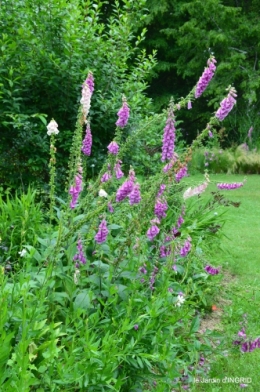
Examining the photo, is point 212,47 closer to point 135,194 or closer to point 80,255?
point 135,194

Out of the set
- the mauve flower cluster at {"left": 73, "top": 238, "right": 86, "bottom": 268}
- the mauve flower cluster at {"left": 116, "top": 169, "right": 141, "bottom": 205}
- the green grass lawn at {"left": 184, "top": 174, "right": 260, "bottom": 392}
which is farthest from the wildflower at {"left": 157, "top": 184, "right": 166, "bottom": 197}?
the green grass lawn at {"left": 184, "top": 174, "right": 260, "bottom": 392}

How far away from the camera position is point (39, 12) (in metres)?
5.48

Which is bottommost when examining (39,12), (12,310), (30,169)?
(30,169)

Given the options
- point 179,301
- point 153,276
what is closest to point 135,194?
point 153,276

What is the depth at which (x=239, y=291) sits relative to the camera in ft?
14.5

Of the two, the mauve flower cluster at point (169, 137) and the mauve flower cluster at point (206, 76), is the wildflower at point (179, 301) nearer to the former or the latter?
the mauve flower cluster at point (169, 137)

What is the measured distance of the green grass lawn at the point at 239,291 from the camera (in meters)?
3.56

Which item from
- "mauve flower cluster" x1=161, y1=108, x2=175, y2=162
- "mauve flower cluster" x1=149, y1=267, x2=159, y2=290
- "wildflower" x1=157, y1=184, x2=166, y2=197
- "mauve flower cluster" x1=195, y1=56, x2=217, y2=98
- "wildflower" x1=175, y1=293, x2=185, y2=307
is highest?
"mauve flower cluster" x1=195, y1=56, x2=217, y2=98

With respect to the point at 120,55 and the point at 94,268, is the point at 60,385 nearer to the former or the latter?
the point at 94,268

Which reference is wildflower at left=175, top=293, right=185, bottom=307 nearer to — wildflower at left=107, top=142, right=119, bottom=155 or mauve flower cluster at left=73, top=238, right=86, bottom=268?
mauve flower cluster at left=73, top=238, right=86, bottom=268

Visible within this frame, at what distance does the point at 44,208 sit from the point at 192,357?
3.01 metres

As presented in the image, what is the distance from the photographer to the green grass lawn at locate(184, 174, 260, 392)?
11.7 feet

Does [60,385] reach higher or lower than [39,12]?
lower

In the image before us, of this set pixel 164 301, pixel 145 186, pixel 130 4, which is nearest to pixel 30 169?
pixel 130 4
